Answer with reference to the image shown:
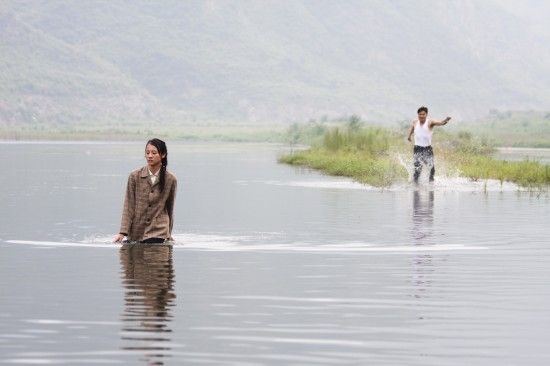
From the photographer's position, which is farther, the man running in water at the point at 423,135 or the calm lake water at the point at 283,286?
the man running in water at the point at 423,135

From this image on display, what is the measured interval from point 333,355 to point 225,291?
3741 millimetres

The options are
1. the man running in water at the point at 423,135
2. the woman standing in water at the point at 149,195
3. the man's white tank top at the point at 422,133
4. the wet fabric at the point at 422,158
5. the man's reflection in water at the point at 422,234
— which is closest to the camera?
the man's reflection in water at the point at 422,234

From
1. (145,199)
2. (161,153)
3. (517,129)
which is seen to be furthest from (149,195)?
(517,129)

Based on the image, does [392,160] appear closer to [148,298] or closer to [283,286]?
[283,286]

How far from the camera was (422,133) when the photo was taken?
3181 centimetres

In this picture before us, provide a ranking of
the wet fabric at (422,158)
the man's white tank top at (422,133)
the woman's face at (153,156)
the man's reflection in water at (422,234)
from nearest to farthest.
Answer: the man's reflection in water at (422,234), the woman's face at (153,156), the man's white tank top at (422,133), the wet fabric at (422,158)

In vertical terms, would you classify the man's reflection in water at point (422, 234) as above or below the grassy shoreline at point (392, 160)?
below

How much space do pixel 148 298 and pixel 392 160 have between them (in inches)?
1136

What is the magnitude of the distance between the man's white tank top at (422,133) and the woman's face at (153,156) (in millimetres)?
15984

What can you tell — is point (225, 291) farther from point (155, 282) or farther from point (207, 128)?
point (207, 128)

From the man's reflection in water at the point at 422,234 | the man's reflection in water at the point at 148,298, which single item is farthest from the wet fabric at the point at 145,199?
the man's reflection in water at the point at 422,234

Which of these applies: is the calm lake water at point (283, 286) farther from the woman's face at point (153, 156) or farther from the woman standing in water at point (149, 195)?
the woman's face at point (153, 156)

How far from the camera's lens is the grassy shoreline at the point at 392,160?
36875mm

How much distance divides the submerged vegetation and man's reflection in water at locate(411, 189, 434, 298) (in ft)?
14.9
